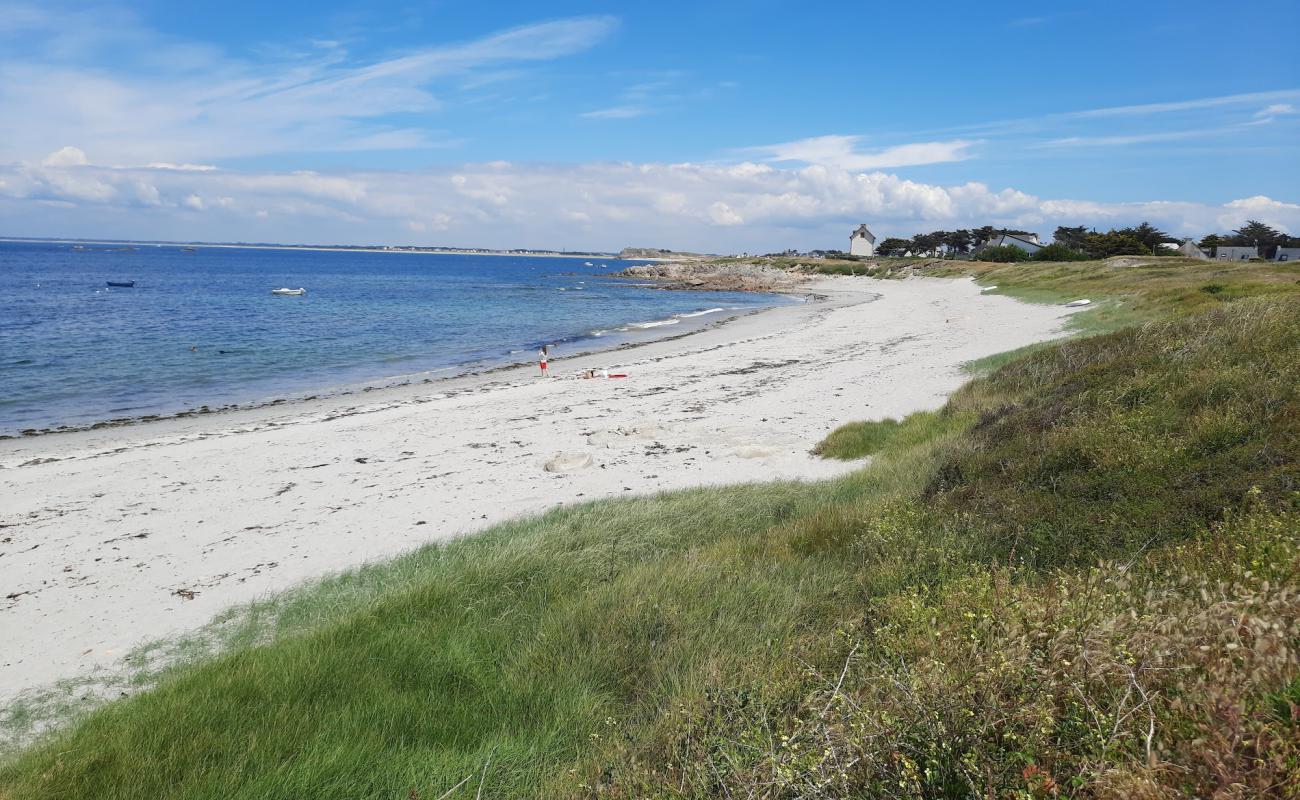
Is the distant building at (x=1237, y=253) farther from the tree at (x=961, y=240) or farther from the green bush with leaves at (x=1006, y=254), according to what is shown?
the tree at (x=961, y=240)

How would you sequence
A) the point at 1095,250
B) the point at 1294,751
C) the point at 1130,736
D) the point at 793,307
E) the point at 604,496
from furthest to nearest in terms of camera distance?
the point at 1095,250 → the point at 793,307 → the point at 604,496 → the point at 1130,736 → the point at 1294,751

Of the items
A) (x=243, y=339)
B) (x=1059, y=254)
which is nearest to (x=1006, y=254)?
(x=1059, y=254)

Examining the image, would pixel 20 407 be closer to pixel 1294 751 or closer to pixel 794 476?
pixel 794 476

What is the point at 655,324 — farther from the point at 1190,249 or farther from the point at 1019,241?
the point at 1019,241

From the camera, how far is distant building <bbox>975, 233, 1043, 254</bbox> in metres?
95.2

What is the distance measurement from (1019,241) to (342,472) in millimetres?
107232

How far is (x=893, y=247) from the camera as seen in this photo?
137500 millimetres

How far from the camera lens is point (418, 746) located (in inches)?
146

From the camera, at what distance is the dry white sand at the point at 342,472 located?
788 centimetres

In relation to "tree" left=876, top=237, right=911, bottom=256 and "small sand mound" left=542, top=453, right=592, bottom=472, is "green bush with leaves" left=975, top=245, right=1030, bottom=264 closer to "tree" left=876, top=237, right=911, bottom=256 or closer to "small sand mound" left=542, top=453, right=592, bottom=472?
"tree" left=876, top=237, right=911, bottom=256

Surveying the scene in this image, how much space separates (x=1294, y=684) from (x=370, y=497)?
10985 millimetres

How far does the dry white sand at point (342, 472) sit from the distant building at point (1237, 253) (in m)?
75.8

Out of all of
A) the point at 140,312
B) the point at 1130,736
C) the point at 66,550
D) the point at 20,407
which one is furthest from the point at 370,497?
the point at 140,312

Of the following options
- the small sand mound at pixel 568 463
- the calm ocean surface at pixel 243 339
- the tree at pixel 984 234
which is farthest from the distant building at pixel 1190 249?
the small sand mound at pixel 568 463
